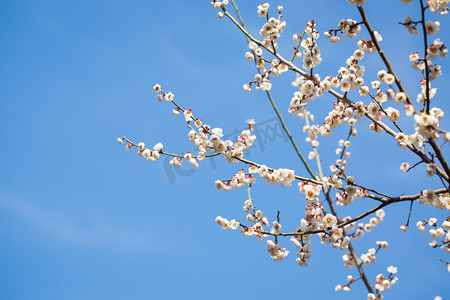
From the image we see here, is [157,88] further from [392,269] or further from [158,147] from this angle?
[392,269]

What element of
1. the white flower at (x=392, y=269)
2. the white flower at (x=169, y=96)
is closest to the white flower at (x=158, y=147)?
the white flower at (x=169, y=96)

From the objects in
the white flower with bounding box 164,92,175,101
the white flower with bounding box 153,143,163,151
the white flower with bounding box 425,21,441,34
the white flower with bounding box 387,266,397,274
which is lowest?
the white flower with bounding box 387,266,397,274

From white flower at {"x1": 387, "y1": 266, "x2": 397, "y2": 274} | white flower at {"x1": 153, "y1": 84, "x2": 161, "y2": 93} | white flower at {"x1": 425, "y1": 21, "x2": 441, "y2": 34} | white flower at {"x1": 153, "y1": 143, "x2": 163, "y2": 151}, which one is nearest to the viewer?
white flower at {"x1": 425, "y1": 21, "x2": 441, "y2": 34}

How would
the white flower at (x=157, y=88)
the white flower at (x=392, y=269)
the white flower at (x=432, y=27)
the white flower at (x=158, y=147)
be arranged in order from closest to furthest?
the white flower at (x=432, y=27), the white flower at (x=392, y=269), the white flower at (x=158, y=147), the white flower at (x=157, y=88)

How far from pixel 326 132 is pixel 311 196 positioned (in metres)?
0.82

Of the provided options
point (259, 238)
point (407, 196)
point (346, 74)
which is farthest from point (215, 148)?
point (407, 196)

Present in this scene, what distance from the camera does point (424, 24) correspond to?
9.59ft

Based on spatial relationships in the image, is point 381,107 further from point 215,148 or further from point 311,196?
point 215,148

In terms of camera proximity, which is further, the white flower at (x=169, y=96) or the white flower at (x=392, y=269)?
the white flower at (x=169, y=96)

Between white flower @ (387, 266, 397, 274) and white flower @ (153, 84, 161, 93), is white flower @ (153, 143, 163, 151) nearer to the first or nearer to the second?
white flower @ (153, 84, 161, 93)

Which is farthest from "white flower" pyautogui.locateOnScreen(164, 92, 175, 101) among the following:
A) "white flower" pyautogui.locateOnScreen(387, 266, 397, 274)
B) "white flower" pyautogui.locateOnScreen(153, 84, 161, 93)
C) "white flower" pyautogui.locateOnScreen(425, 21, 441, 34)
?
"white flower" pyautogui.locateOnScreen(387, 266, 397, 274)

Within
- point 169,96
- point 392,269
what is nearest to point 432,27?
point 392,269

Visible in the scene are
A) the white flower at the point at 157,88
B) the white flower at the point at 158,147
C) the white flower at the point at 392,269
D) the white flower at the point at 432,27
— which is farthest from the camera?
the white flower at the point at 157,88

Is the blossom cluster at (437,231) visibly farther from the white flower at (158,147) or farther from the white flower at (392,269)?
the white flower at (158,147)
